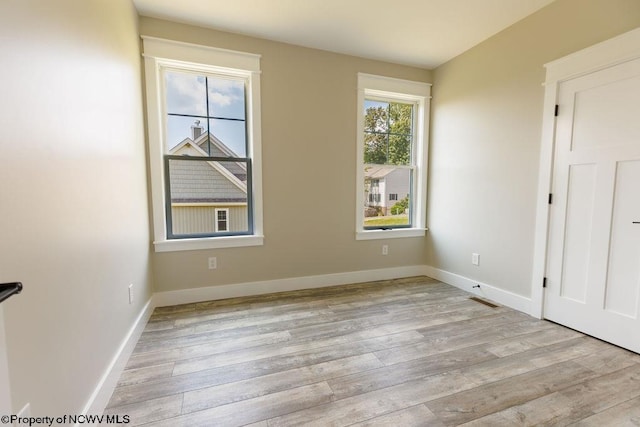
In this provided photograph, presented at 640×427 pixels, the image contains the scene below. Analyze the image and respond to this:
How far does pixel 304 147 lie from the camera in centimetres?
310

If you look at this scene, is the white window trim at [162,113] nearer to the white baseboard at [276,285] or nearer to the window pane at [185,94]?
the window pane at [185,94]

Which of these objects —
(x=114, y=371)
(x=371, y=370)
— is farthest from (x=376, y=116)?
(x=114, y=371)

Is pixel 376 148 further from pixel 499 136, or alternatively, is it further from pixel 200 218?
pixel 200 218

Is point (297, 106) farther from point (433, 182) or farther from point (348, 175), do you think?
point (433, 182)

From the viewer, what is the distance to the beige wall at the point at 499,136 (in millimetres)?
2258

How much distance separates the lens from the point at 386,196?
3.64m

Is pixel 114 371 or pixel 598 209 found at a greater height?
pixel 598 209

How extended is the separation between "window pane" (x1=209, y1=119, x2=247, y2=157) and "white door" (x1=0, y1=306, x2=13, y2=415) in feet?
7.63

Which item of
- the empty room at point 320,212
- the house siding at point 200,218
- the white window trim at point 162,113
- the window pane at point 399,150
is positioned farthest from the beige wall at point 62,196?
the window pane at point 399,150

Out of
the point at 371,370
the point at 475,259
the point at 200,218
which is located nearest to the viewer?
the point at 371,370

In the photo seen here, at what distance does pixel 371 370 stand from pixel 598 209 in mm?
2070

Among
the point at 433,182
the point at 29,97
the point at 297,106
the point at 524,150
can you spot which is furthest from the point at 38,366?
the point at 433,182

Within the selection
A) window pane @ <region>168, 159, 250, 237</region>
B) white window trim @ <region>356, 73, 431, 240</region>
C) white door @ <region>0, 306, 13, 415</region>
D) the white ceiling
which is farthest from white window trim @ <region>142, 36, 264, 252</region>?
white door @ <region>0, 306, 13, 415</region>

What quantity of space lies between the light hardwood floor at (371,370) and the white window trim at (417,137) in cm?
111
